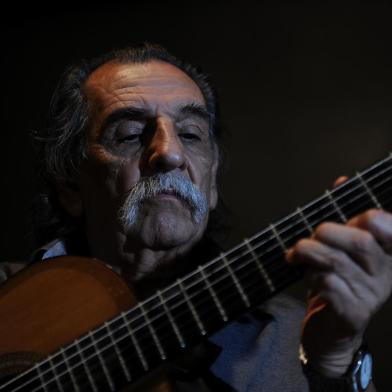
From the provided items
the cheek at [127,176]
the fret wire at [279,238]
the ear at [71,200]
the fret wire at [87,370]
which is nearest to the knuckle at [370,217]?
the fret wire at [279,238]

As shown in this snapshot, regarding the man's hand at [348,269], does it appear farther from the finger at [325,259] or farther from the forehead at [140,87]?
the forehead at [140,87]

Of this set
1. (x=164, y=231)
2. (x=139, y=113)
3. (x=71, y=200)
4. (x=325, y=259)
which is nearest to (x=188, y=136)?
(x=139, y=113)

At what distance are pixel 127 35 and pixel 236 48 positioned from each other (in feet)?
1.40

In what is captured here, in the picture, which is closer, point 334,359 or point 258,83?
point 334,359

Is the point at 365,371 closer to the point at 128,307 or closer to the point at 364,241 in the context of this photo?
the point at 364,241

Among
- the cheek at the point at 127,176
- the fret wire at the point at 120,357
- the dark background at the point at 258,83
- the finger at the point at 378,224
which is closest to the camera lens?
the finger at the point at 378,224

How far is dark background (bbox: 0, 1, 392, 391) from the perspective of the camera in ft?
4.71

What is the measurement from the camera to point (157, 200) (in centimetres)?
92

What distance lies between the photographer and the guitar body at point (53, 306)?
2.34 feet

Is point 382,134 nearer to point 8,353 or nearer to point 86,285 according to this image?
point 86,285

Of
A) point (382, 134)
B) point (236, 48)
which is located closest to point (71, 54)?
A: point (236, 48)

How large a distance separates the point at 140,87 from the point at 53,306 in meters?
0.56

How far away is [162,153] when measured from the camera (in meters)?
0.92

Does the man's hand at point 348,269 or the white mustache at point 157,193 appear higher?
the man's hand at point 348,269
